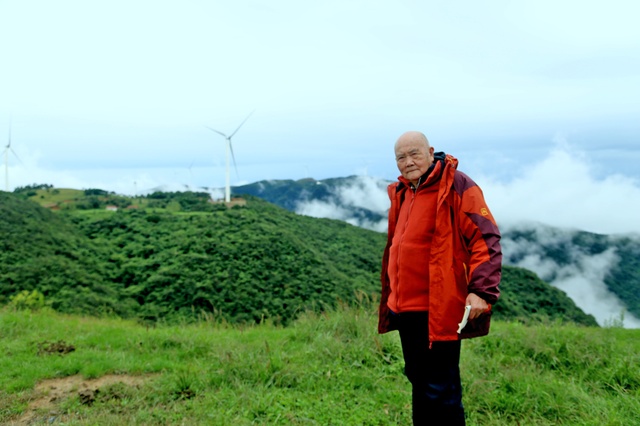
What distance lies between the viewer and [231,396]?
13.6ft

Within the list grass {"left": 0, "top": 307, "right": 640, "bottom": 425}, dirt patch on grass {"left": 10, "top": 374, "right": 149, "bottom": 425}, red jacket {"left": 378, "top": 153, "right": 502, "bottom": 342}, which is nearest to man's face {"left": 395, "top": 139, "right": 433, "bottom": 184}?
red jacket {"left": 378, "top": 153, "right": 502, "bottom": 342}

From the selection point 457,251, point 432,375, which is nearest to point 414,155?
point 457,251

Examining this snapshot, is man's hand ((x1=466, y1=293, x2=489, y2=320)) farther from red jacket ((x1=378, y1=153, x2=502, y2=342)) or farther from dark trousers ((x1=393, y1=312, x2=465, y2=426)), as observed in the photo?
dark trousers ((x1=393, y1=312, x2=465, y2=426))

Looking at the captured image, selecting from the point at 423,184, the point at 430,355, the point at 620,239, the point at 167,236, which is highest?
Answer: the point at 423,184

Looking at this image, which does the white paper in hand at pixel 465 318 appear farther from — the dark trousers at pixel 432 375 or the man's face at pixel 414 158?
the man's face at pixel 414 158

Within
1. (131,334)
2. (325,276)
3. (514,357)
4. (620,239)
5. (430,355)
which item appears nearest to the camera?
(430,355)

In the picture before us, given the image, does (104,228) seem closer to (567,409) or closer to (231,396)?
(231,396)

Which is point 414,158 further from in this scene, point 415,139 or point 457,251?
point 457,251

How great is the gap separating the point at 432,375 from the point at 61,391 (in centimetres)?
361

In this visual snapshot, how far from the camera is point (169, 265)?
20203 mm

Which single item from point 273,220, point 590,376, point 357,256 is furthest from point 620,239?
point 590,376

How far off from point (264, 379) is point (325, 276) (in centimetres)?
1722

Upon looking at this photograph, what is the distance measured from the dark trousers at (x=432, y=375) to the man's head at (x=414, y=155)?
0.83m

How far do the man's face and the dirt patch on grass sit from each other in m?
3.41
